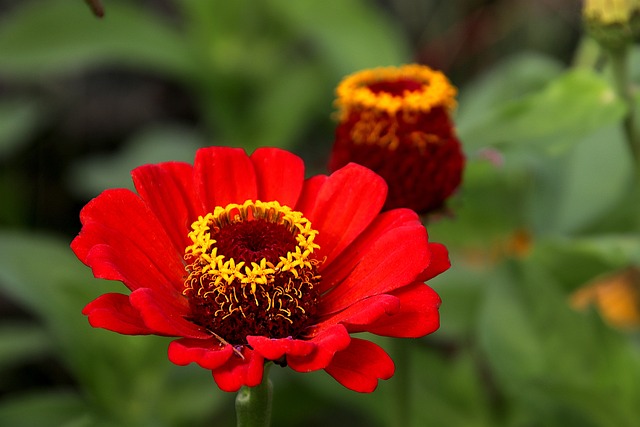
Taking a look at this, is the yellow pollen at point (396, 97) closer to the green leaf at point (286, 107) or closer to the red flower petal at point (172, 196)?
the red flower petal at point (172, 196)

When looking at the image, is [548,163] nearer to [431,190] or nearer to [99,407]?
[431,190]

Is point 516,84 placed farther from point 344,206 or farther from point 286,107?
point 344,206

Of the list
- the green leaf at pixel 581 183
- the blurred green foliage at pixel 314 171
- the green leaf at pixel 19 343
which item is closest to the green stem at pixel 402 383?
the blurred green foliage at pixel 314 171

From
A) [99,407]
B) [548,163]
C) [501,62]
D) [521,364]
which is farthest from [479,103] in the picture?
[501,62]

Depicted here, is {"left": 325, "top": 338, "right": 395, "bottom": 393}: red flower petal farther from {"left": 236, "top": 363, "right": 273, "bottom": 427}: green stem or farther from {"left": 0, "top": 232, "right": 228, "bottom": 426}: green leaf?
{"left": 0, "top": 232, "right": 228, "bottom": 426}: green leaf

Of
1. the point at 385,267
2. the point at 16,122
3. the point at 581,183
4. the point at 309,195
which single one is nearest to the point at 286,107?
the point at 16,122

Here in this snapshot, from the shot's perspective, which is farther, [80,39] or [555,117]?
[80,39]
